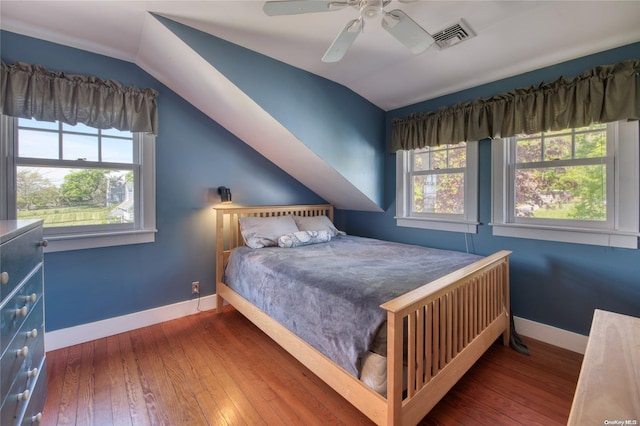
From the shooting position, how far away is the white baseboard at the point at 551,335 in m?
2.23

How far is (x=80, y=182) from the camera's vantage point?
238 centimetres

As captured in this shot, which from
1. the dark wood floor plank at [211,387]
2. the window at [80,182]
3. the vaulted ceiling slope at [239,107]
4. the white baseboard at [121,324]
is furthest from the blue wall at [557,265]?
the window at [80,182]

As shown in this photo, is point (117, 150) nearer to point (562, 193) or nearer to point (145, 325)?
point (145, 325)

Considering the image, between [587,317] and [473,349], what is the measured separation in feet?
3.65

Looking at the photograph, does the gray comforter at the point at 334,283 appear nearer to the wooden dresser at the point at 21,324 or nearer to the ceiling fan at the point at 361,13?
the wooden dresser at the point at 21,324

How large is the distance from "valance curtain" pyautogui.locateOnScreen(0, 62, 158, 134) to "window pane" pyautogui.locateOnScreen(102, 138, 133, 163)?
0.61 feet

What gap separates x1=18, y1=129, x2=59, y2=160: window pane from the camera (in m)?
2.13

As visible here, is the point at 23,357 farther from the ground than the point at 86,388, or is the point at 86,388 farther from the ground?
the point at 23,357

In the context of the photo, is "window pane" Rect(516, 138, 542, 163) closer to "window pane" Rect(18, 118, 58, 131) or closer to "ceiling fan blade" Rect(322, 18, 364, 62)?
"ceiling fan blade" Rect(322, 18, 364, 62)

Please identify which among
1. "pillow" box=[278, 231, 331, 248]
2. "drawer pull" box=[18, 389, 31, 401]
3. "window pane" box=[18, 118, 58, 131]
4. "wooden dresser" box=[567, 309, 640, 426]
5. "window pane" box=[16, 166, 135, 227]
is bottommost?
"drawer pull" box=[18, 389, 31, 401]

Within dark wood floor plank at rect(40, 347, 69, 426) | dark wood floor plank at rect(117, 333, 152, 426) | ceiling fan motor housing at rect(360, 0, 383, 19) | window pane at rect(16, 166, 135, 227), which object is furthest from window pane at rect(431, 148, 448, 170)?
dark wood floor plank at rect(40, 347, 69, 426)

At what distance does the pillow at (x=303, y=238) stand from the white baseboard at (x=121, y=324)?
Result: 101cm

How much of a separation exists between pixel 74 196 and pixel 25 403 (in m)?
1.69

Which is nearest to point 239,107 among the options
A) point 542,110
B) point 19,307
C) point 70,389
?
point 19,307
